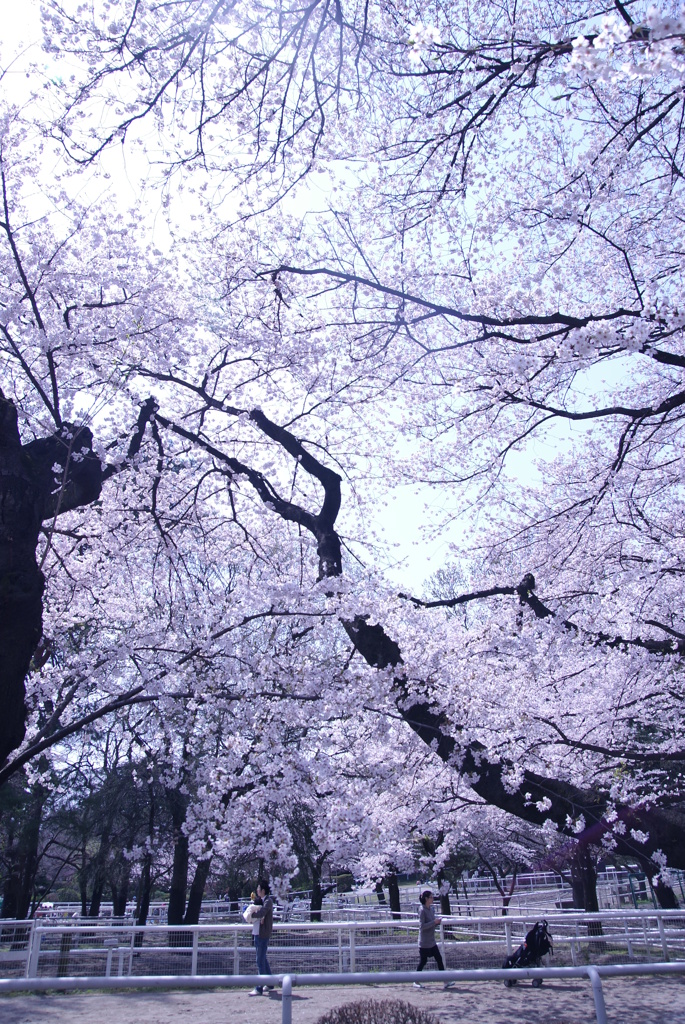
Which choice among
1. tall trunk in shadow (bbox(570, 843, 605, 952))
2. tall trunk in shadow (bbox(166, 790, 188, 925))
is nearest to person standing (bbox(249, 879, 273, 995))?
tall trunk in shadow (bbox(166, 790, 188, 925))

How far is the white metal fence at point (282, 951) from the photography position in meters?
10.9

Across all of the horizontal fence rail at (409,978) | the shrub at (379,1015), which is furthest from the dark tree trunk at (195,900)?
the horizontal fence rail at (409,978)

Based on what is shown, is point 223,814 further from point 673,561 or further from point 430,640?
point 673,561

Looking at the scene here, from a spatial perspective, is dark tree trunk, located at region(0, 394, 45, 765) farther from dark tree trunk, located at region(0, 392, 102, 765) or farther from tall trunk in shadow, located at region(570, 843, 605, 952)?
tall trunk in shadow, located at region(570, 843, 605, 952)

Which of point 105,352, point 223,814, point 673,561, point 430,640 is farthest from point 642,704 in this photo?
point 105,352

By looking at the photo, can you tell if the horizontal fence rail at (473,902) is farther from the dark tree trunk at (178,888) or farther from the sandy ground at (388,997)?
the sandy ground at (388,997)

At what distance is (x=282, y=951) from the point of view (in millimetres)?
13211

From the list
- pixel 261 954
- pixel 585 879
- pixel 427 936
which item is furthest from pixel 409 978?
pixel 585 879

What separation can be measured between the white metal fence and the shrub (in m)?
5.28

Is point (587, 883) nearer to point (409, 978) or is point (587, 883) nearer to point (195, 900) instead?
point (195, 900)

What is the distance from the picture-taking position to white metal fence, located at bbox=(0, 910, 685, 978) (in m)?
10.9

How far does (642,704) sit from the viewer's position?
488 inches

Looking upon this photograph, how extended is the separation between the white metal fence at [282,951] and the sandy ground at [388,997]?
590 millimetres

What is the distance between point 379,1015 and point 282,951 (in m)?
9.09
